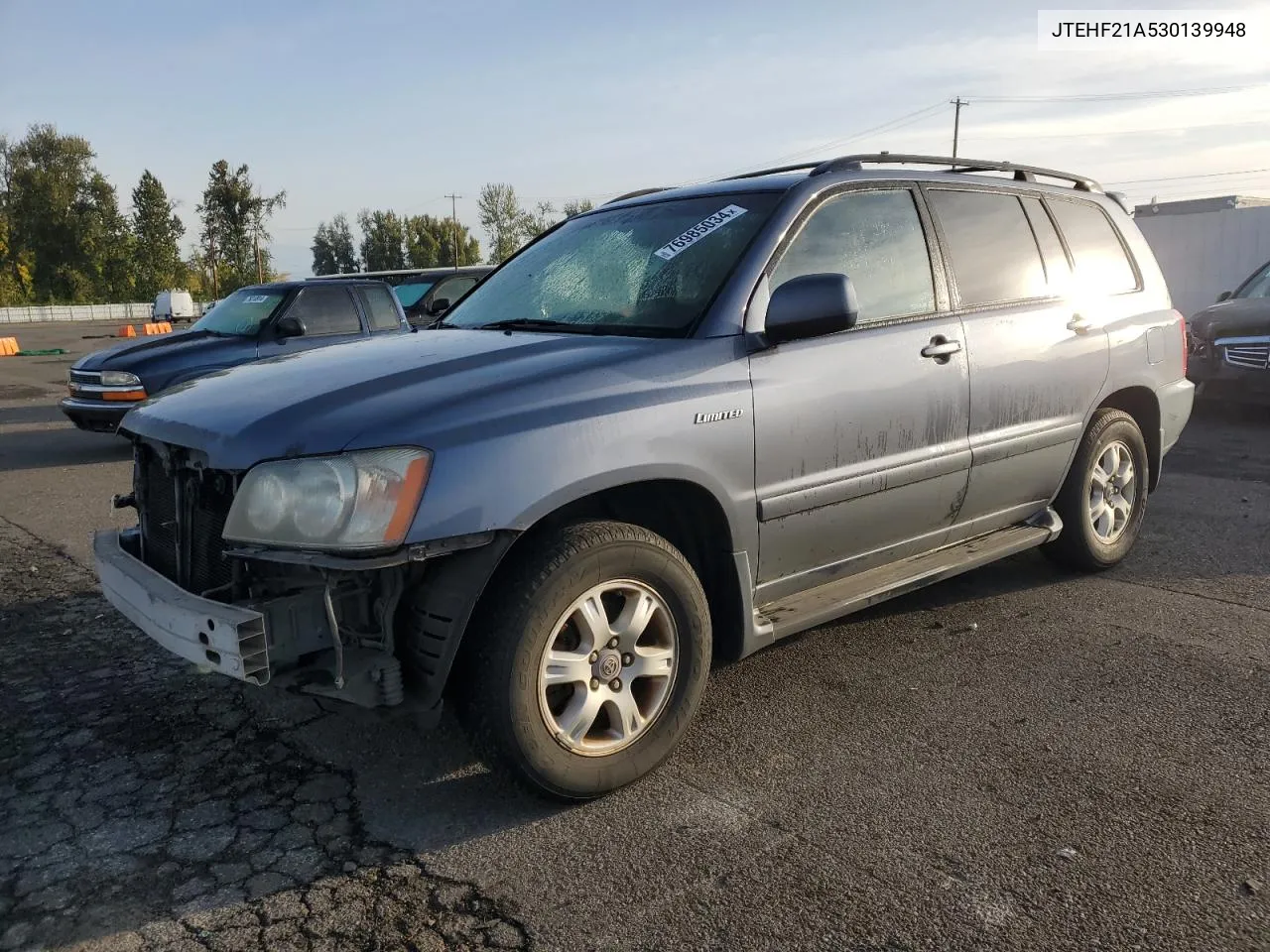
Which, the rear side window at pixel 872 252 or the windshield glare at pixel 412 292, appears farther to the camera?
the windshield glare at pixel 412 292

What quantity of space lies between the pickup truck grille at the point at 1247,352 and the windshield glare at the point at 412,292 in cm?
960

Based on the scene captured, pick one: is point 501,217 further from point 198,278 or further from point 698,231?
point 698,231

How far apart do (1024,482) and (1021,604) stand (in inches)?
23.8

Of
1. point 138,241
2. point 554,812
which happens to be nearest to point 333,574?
point 554,812

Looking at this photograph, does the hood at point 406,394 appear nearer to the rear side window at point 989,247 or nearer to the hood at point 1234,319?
the rear side window at point 989,247

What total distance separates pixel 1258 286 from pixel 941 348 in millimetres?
8391

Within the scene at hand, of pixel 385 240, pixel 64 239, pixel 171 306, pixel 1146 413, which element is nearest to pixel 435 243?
pixel 385 240

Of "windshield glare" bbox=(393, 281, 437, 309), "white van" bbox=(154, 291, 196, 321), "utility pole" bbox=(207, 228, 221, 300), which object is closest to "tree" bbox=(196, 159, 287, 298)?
"utility pole" bbox=(207, 228, 221, 300)

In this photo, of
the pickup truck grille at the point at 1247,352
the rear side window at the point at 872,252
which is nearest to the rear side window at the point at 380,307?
the rear side window at the point at 872,252

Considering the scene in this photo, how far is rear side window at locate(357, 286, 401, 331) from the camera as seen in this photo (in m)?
10.4

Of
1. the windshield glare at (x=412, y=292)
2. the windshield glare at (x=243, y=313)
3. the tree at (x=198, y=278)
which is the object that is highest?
the tree at (x=198, y=278)

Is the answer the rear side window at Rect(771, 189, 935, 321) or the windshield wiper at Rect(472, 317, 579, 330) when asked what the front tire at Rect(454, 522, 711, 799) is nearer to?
the windshield wiper at Rect(472, 317, 579, 330)

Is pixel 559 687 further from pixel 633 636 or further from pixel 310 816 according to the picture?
pixel 310 816

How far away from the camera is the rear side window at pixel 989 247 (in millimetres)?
4141
